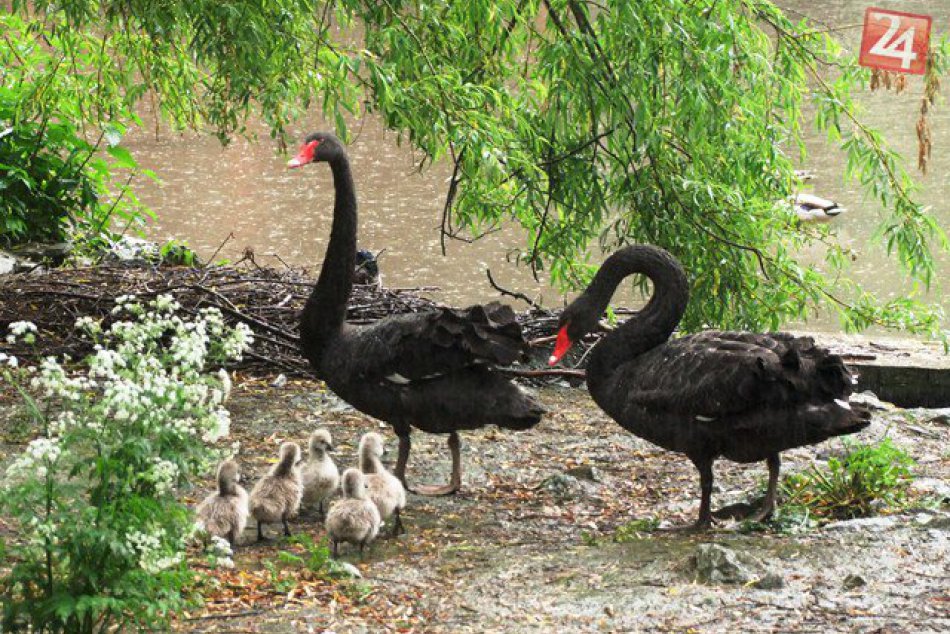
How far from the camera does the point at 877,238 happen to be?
20.8ft

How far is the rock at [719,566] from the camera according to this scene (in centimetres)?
403

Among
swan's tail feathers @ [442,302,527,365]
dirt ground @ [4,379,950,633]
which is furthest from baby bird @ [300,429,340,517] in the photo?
swan's tail feathers @ [442,302,527,365]

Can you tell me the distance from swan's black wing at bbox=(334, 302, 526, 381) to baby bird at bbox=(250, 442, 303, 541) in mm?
549

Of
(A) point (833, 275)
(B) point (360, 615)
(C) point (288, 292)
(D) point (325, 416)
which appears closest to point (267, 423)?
(D) point (325, 416)

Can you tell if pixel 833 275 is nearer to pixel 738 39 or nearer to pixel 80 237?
pixel 738 39

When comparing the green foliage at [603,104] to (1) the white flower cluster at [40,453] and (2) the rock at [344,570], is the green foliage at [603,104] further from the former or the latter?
(1) the white flower cluster at [40,453]

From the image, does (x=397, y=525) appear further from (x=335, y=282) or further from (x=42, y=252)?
(x=42, y=252)

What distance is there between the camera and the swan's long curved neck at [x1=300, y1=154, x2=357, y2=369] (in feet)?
17.8

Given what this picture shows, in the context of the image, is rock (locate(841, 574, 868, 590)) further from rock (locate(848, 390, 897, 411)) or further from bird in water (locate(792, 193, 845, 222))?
bird in water (locate(792, 193, 845, 222))

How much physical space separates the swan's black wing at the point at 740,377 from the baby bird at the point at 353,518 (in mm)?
1070

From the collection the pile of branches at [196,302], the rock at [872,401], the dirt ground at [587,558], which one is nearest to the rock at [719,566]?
the dirt ground at [587,558]

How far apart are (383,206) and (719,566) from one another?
8529mm

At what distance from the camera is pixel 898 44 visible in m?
6.44

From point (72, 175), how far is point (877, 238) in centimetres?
513
